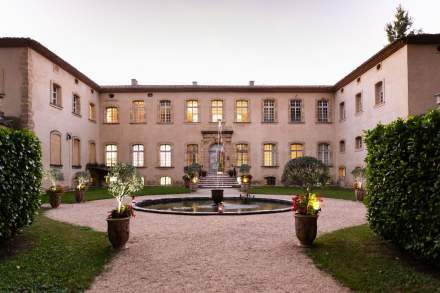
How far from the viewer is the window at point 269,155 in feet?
81.4

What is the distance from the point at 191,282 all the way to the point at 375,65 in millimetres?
16998

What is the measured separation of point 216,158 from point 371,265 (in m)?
19.9

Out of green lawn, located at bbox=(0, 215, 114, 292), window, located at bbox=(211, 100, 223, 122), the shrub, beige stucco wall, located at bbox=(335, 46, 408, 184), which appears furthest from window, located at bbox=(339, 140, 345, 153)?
green lawn, located at bbox=(0, 215, 114, 292)

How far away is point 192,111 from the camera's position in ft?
82.0

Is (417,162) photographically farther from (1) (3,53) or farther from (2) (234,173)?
(2) (234,173)

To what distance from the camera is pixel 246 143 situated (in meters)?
24.8

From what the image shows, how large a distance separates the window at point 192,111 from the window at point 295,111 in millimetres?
6671

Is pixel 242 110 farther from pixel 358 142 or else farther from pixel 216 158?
pixel 358 142

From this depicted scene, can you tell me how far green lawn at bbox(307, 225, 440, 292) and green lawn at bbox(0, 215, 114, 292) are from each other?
10.8 feet

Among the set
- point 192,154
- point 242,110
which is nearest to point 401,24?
point 242,110

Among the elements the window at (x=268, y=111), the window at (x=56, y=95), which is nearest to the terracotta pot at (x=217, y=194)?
the window at (x=56, y=95)

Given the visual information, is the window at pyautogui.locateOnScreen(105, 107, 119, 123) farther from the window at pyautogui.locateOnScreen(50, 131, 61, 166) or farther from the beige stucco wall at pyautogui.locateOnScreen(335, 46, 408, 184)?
the beige stucco wall at pyautogui.locateOnScreen(335, 46, 408, 184)

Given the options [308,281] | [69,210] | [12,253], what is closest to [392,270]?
[308,281]

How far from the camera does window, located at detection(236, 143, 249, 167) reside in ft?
81.1
